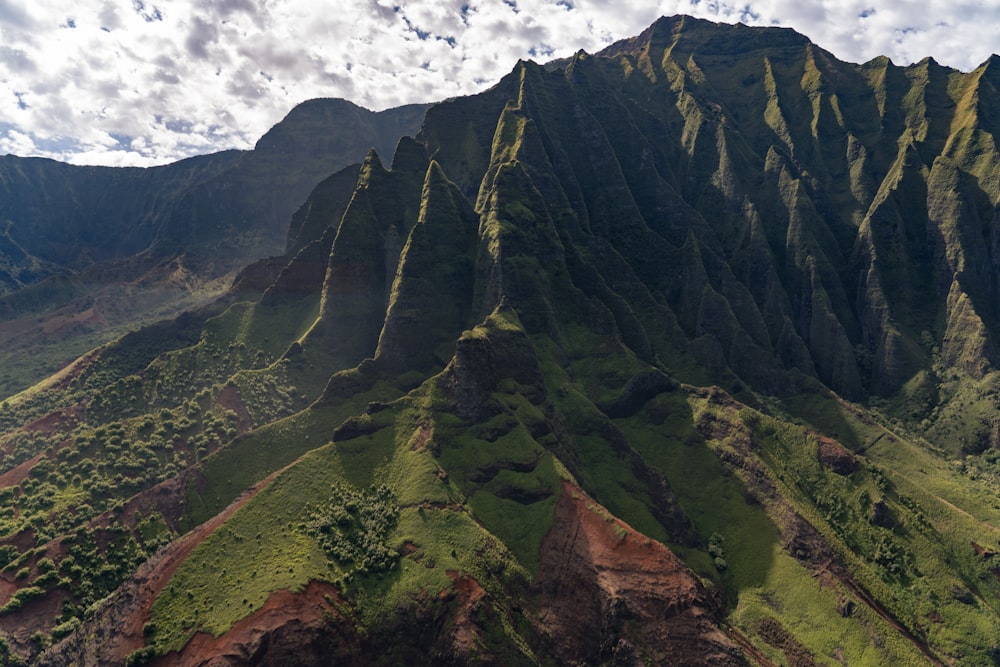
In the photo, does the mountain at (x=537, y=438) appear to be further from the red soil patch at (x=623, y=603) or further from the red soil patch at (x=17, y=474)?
the red soil patch at (x=17, y=474)

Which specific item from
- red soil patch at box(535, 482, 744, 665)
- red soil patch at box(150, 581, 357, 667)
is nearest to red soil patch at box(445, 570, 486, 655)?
red soil patch at box(535, 482, 744, 665)

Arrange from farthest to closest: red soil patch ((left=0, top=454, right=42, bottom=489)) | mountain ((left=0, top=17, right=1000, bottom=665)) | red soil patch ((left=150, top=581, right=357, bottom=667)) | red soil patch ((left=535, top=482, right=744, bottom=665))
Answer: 1. red soil patch ((left=0, top=454, right=42, bottom=489))
2. mountain ((left=0, top=17, right=1000, bottom=665))
3. red soil patch ((left=535, top=482, right=744, bottom=665))
4. red soil patch ((left=150, top=581, right=357, bottom=667))

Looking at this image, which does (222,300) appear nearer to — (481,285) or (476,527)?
(481,285)

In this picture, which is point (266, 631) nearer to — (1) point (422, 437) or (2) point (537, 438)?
(1) point (422, 437)

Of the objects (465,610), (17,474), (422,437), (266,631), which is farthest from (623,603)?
(17,474)

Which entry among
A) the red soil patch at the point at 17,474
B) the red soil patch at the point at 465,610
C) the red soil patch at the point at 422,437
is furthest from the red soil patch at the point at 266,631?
the red soil patch at the point at 17,474

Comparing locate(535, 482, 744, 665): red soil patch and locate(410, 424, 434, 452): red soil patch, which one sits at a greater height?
locate(410, 424, 434, 452): red soil patch

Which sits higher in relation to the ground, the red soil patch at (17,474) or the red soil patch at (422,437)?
the red soil patch at (422,437)

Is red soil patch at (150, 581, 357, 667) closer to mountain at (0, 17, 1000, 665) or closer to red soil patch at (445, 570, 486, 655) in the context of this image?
mountain at (0, 17, 1000, 665)
